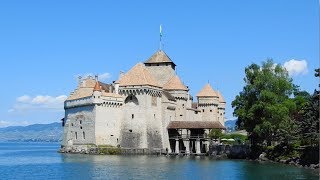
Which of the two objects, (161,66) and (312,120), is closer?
(312,120)

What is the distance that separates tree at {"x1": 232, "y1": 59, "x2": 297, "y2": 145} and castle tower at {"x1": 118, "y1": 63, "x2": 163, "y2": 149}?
13.5 metres

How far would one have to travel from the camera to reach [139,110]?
79438 millimetres

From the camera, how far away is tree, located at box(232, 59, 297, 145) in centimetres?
6450

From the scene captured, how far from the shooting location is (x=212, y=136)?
282 feet

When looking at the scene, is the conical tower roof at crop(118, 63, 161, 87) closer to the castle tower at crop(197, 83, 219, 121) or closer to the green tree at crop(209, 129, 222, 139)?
the green tree at crop(209, 129, 222, 139)

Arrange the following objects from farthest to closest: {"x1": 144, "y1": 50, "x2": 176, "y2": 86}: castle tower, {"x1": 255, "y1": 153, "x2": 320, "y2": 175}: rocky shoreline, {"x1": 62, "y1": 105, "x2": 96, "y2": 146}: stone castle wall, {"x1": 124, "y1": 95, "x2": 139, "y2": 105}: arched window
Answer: {"x1": 144, "y1": 50, "x2": 176, "y2": 86}: castle tower < {"x1": 124, "y1": 95, "x2": 139, "y2": 105}: arched window < {"x1": 62, "y1": 105, "x2": 96, "y2": 146}: stone castle wall < {"x1": 255, "y1": 153, "x2": 320, "y2": 175}: rocky shoreline

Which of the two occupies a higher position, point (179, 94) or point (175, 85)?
point (175, 85)

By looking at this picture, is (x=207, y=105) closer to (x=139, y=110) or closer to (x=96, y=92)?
(x=139, y=110)

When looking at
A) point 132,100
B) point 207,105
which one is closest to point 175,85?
point 207,105

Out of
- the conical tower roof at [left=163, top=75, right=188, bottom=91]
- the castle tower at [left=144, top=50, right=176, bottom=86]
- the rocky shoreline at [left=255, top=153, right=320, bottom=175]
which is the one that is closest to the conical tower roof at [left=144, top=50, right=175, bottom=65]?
the castle tower at [left=144, top=50, right=176, bottom=86]

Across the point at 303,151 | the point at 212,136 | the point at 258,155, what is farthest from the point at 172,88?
the point at 303,151

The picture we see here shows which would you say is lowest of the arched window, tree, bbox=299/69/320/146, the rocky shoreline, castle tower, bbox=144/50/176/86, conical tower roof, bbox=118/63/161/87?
the rocky shoreline

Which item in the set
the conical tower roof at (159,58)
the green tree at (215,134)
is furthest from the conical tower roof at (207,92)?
the green tree at (215,134)

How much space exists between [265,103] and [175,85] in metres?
25.7
